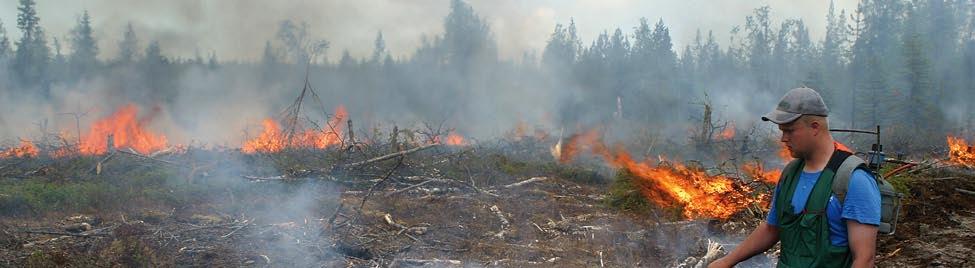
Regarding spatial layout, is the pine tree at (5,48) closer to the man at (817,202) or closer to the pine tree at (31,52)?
the pine tree at (31,52)

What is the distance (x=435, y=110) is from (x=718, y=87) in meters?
27.8

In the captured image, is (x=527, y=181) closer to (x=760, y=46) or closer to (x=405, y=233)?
(x=405, y=233)

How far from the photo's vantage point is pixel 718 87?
52.0 metres

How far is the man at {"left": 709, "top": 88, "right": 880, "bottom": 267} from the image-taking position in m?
2.28

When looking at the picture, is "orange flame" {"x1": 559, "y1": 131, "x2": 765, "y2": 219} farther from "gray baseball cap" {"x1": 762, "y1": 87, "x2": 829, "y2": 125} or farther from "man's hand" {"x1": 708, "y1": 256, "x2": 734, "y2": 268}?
"gray baseball cap" {"x1": 762, "y1": 87, "x2": 829, "y2": 125}

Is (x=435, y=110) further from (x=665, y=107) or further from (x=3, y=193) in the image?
(x=3, y=193)

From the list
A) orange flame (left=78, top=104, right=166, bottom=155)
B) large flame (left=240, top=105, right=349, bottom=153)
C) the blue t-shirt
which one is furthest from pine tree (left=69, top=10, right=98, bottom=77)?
the blue t-shirt

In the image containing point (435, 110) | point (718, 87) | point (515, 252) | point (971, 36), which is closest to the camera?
point (515, 252)

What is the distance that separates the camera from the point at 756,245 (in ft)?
9.62

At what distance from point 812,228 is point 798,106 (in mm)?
529

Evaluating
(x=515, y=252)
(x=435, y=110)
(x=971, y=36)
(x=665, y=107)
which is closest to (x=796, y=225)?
(x=515, y=252)

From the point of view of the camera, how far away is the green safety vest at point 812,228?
2.41 m

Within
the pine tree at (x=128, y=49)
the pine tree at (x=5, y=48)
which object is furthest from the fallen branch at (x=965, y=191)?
the pine tree at (x=5, y=48)

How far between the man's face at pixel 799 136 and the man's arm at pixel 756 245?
1.61ft
